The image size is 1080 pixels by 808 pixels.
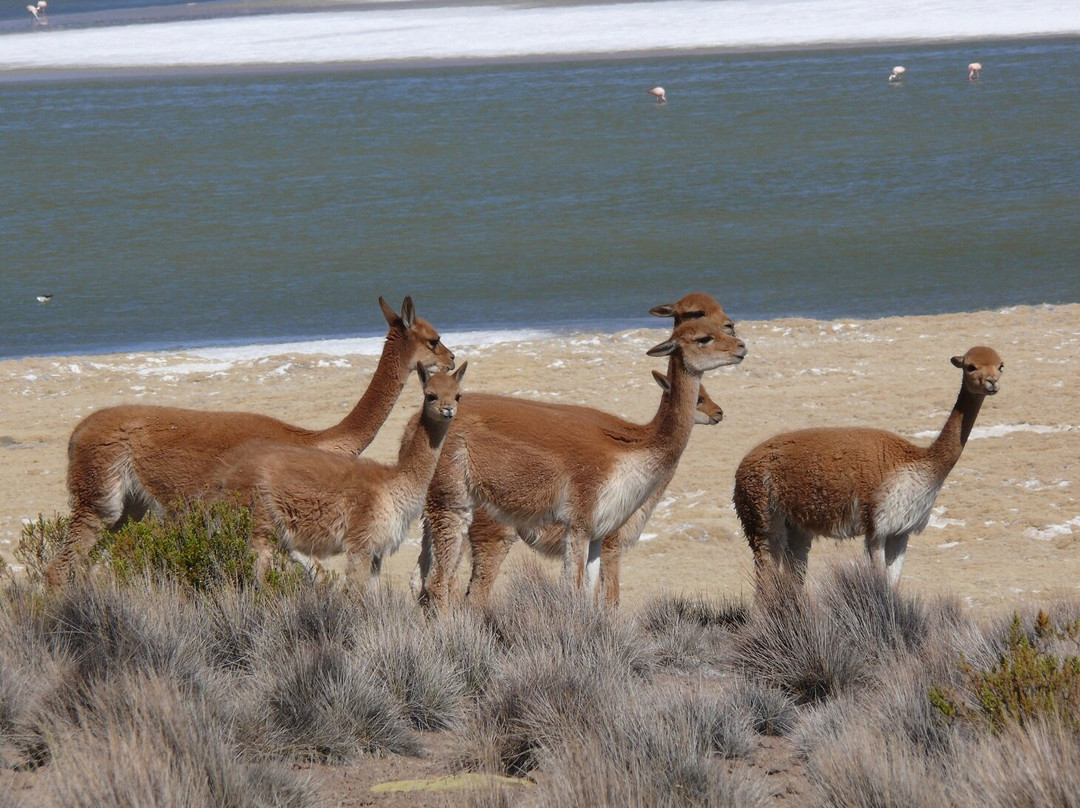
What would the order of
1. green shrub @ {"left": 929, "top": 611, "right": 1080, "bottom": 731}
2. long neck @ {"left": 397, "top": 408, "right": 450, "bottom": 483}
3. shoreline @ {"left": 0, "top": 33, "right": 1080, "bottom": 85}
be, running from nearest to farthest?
green shrub @ {"left": 929, "top": 611, "right": 1080, "bottom": 731} < long neck @ {"left": 397, "top": 408, "right": 450, "bottom": 483} < shoreline @ {"left": 0, "top": 33, "right": 1080, "bottom": 85}

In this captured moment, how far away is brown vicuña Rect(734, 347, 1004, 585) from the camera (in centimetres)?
771

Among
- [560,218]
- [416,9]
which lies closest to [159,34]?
[416,9]

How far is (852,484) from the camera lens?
25.4 ft

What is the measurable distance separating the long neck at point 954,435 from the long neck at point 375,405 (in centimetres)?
287

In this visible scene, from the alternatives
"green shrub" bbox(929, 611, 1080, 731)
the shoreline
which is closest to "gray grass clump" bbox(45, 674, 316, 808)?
"green shrub" bbox(929, 611, 1080, 731)

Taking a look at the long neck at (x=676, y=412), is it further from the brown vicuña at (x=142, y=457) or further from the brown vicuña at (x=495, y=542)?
the brown vicuña at (x=142, y=457)

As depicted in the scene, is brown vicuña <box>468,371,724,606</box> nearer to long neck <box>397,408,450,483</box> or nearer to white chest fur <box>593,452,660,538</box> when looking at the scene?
white chest fur <box>593,452,660,538</box>

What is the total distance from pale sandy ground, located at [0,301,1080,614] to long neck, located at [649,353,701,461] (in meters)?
1.02

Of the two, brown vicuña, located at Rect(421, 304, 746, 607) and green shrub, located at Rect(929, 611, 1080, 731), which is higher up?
brown vicuña, located at Rect(421, 304, 746, 607)

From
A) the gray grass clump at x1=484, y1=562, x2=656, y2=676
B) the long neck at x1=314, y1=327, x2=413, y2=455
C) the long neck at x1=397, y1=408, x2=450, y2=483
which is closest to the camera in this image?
the gray grass clump at x1=484, y1=562, x2=656, y2=676

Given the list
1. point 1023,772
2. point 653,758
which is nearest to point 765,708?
point 653,758

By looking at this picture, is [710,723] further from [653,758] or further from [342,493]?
[342,493]

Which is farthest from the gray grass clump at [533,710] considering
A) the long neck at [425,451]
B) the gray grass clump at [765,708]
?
the long neck at [425,451]

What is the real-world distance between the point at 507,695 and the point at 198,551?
1966mm
